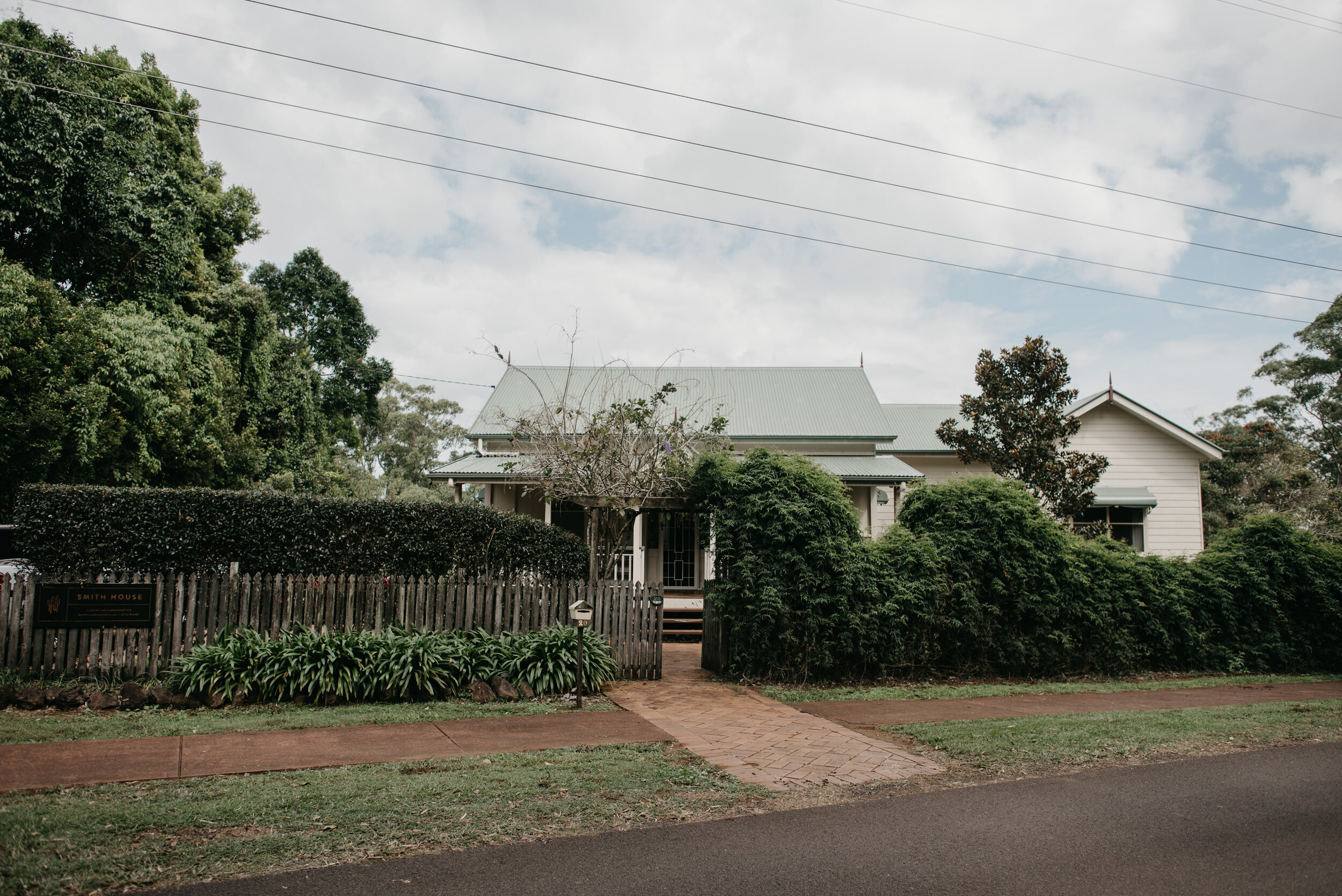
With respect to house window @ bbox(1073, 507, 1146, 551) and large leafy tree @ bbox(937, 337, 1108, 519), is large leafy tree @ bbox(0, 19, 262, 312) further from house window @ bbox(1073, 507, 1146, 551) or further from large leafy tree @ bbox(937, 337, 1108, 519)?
house window @ bbox(1073, 507, 1146, 551)

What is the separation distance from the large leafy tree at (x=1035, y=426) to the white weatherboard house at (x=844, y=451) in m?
1.94

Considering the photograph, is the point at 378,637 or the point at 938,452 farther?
the point at 938,452

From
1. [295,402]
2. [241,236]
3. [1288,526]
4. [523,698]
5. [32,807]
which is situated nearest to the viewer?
[32,807]

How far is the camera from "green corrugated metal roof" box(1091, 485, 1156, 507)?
20.3 meters

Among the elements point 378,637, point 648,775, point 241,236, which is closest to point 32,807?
point 648,775

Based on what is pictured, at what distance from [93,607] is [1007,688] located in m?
11.4

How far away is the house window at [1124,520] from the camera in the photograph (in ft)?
67.7

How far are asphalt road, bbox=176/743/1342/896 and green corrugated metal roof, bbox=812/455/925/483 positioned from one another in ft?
39.2

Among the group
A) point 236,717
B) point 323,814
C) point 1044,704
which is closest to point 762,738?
point 323,814

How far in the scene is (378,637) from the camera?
9.16 meters

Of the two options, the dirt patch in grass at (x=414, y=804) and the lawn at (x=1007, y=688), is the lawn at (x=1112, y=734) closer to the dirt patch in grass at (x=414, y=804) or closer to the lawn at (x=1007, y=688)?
the dirt patch in grass at (x=414, y=804)

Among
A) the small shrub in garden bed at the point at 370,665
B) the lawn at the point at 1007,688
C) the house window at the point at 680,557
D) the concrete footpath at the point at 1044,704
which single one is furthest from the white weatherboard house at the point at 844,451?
the concrete footpath at the point at 1044,704

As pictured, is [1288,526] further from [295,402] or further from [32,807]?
[295,402]

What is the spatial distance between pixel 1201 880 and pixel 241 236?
2900cm
